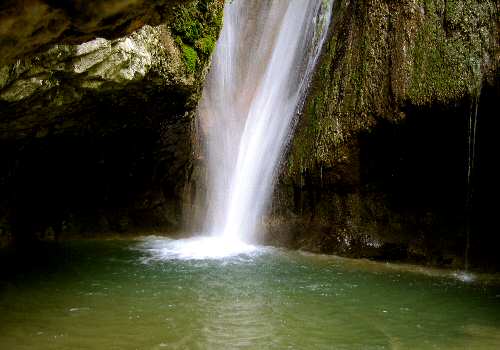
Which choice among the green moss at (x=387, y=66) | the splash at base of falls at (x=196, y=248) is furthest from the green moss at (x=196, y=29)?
the splash at base of falls at (x=196, y=248)

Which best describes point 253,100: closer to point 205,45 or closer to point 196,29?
point 205,45

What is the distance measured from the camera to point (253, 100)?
39.9ft

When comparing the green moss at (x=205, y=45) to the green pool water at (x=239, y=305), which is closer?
the green pool water at (x=239, y=305)

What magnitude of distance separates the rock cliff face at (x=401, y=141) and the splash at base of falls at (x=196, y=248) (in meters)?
0.78

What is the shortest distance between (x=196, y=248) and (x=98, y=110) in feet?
10.2

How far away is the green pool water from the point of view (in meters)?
5.25

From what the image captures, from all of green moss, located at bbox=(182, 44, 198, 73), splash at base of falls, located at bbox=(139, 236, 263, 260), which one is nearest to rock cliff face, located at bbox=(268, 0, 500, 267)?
splash at base of falls, located at bbox=(139, 236, 263, 260)

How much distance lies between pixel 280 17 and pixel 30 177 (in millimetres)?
6174

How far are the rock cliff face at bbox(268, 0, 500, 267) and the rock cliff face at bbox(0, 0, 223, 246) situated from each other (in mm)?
2515

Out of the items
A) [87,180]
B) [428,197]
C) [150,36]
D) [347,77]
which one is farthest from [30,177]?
[428,197]

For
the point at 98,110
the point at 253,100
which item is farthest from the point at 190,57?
the point at 253,100

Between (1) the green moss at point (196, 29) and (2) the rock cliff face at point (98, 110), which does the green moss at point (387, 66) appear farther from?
(1) the green moss at point (196, 29)

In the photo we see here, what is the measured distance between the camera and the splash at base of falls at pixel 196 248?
9.16 meters

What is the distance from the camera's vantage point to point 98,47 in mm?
6348
